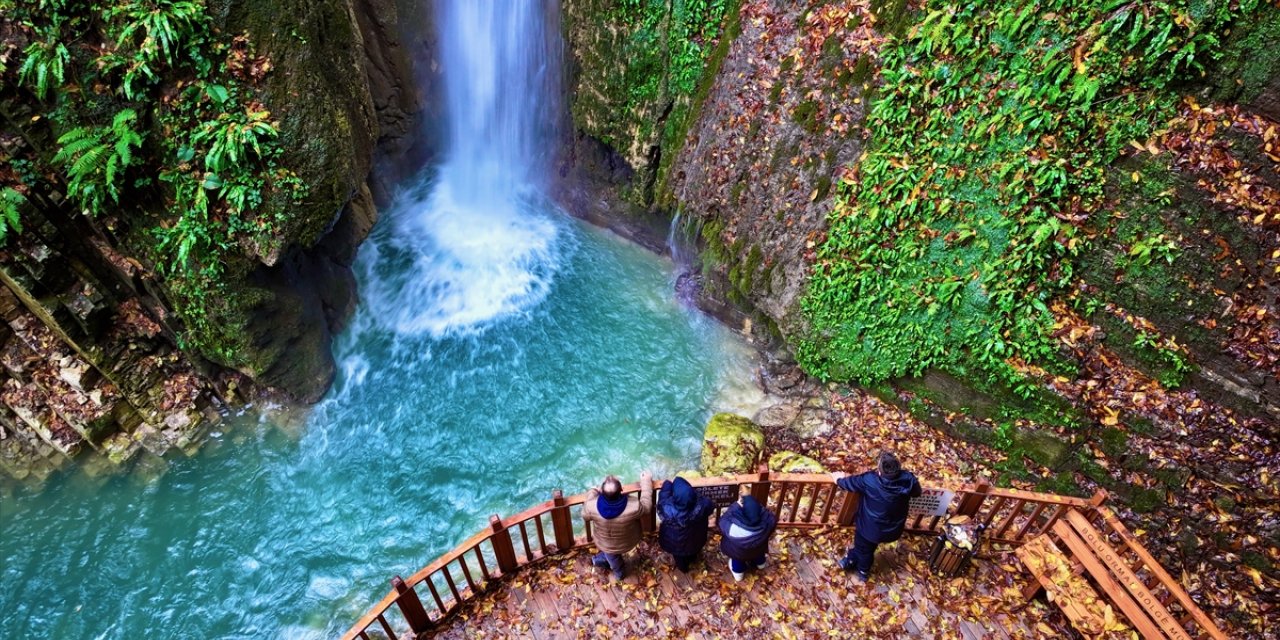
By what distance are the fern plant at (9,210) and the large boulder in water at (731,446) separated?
11.0m

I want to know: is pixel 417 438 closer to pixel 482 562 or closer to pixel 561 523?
pixel 482 562

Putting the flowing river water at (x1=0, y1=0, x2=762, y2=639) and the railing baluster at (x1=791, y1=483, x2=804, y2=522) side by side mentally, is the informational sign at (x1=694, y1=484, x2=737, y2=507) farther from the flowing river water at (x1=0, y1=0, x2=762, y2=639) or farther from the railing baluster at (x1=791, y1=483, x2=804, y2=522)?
the flowing river water at (x1=0, y1=0, x2=762, y2=639)

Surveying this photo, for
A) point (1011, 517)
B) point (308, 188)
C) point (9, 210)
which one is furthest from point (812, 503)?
point (9, 210)

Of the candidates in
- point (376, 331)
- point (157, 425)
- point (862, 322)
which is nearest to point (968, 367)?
point (862, 322)

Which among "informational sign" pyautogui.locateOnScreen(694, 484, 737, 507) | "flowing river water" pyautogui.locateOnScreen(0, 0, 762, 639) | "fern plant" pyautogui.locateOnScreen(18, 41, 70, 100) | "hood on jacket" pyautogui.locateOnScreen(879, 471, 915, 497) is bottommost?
"flowing river water" pyautogui.locateOnScreen(0, 0, 762, 639)

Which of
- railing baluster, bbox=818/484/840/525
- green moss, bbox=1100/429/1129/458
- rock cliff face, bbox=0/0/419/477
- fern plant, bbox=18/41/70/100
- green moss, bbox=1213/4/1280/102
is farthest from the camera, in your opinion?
rock cliff face, bbox=0/0/419/477

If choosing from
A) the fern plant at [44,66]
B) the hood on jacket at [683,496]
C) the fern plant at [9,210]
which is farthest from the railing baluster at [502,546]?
the fern plant at [44,66]

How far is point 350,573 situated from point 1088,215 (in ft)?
39.6

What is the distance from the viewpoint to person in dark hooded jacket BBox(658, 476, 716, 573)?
19.8 feet

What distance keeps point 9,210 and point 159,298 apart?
225 centimetres

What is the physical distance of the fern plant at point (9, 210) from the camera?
26.7ft

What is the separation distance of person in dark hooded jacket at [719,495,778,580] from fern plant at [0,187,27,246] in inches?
421

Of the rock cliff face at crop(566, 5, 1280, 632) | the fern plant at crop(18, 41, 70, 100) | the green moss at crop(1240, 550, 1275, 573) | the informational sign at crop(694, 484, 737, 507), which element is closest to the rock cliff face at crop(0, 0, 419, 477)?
the fern plant at crop(18, 41, 70, 100)

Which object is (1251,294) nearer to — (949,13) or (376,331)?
(949,13)
